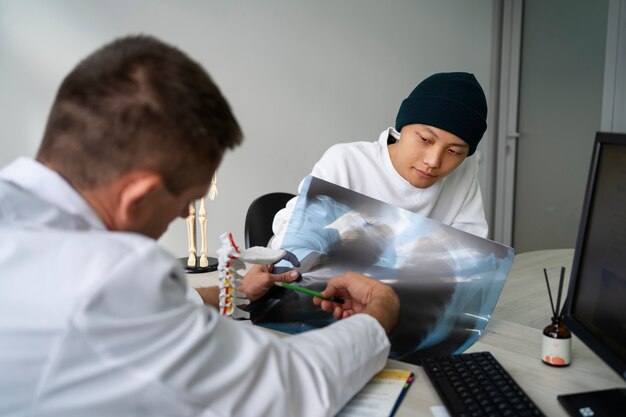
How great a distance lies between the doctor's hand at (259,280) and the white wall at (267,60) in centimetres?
145

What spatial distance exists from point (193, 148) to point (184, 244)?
2.08 metres

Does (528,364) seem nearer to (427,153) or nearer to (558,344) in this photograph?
(558,344)

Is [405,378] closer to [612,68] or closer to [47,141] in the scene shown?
[47,141]

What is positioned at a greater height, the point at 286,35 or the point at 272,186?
the point at 286,35

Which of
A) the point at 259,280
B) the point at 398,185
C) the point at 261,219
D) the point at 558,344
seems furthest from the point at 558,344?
the point at 261,219

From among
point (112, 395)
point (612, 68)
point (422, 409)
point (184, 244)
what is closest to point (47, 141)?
point (112, 395)

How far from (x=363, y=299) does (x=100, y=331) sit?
0.61 m

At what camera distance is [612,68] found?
341cm

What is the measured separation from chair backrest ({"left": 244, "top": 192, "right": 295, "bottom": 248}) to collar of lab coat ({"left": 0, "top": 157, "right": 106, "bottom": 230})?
1.31 metres

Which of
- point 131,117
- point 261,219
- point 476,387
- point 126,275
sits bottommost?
point 261,219

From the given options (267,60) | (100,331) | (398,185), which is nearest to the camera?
(100,331)

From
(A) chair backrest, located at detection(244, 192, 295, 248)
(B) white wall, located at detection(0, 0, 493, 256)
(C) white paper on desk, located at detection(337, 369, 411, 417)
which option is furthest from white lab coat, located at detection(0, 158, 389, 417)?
(B) white wall, located at detection(0, 0, 493, 256)

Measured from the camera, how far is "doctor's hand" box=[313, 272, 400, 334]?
975 millimetres

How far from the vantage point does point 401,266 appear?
1270 millimetres
